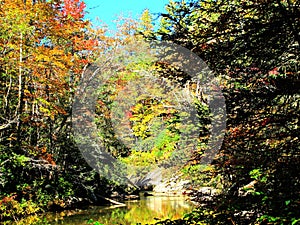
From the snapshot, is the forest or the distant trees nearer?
the distant trees

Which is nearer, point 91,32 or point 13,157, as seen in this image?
point 13,157

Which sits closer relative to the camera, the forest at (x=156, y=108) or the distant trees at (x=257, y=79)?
the distant trees at (x=257, y=79)

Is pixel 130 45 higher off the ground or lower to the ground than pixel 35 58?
higher

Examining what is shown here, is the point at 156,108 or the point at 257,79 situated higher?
the point at 156,108

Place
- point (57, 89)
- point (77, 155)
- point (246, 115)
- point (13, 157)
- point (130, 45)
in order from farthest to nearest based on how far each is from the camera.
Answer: point (130, 45) < point (77, 155) < point (57, 89) < point (13, 157) < point (246, 115)

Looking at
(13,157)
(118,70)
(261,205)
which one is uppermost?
(118,70)

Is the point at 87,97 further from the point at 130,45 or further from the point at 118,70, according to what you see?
the point at 130,45

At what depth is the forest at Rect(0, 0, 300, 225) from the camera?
315 cm

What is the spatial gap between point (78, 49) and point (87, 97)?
2374 millimetres

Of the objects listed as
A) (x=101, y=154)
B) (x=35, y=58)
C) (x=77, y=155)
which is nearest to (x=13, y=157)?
(x=35, y=58)

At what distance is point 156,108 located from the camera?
14398mm

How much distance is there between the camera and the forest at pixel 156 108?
3.15 m

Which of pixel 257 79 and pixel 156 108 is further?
pixel 156 108

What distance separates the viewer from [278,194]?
288 centimetres
